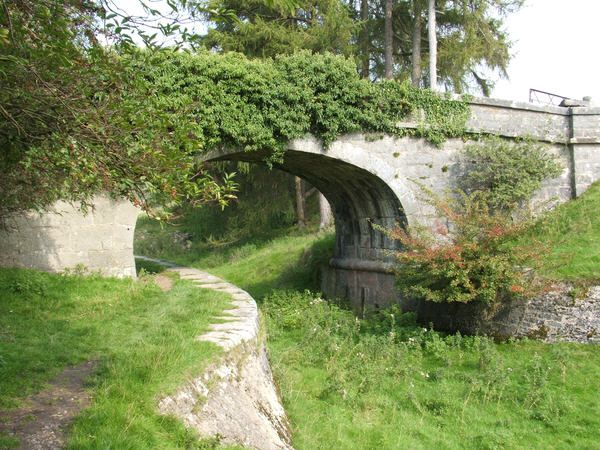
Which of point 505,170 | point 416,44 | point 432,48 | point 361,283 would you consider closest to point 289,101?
point 505,170

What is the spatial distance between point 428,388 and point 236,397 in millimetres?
3895

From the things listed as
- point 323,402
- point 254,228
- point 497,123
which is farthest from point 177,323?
point 254,228

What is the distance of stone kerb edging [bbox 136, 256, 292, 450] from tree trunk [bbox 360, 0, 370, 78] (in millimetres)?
14001

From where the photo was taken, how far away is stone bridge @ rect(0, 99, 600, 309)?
943cm

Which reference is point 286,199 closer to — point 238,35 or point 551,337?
point 238,35

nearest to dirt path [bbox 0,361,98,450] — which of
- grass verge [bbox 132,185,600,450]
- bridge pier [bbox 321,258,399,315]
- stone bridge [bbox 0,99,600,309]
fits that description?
grass verge [bbox 132,185,600,450]

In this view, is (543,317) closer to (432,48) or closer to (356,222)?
(356,222)

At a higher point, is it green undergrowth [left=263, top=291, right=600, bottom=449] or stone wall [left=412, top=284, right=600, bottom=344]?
stone wall [left=412, top=284, right=600, bottom=344]

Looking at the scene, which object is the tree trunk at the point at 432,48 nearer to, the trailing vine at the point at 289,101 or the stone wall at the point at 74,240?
the trailing vine at the point at 289,101

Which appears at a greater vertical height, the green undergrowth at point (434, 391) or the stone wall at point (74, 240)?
the stone wall at point (74, 240)

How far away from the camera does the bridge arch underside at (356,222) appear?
37.8ft

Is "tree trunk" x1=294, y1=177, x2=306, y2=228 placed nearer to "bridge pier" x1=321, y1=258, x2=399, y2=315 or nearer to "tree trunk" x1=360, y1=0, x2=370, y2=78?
"tree trunk" x1=360, y1=0, x2=370, y2=78

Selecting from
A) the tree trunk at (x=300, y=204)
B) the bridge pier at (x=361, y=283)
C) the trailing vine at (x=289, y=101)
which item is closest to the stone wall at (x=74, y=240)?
the trailing vine at (x=289, y=101)

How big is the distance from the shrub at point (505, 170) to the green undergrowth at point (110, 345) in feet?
20.2
